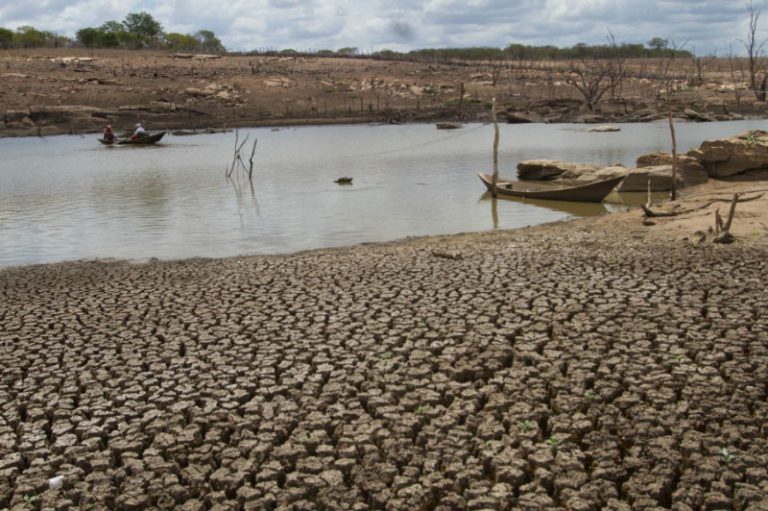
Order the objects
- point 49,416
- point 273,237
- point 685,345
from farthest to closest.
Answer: point 273,237 < point 685,345 < point 49,416

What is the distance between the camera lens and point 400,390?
687cm

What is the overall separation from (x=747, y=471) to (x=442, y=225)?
12.9 meters

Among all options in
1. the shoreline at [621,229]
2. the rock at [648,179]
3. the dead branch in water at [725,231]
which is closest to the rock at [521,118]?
the rock at [648,179]

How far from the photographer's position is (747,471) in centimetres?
545

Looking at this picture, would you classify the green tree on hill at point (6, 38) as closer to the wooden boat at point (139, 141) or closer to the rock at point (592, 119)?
the wooden boat at point (139, 141)

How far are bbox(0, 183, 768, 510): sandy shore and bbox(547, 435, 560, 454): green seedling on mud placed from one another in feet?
0.05

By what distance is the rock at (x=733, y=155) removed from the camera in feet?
70.2

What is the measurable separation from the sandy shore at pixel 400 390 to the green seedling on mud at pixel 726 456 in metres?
0.02

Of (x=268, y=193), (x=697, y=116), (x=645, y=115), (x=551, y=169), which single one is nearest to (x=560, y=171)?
(x=551, y=169)

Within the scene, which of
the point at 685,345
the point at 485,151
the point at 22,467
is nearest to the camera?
the point at 22,467

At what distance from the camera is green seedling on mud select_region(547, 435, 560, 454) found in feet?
19.1

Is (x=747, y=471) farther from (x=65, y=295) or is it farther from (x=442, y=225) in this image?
(x=442, y=225)

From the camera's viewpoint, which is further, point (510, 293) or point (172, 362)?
point (510, 293)

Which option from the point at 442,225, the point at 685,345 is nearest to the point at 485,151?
the point at 442,225
